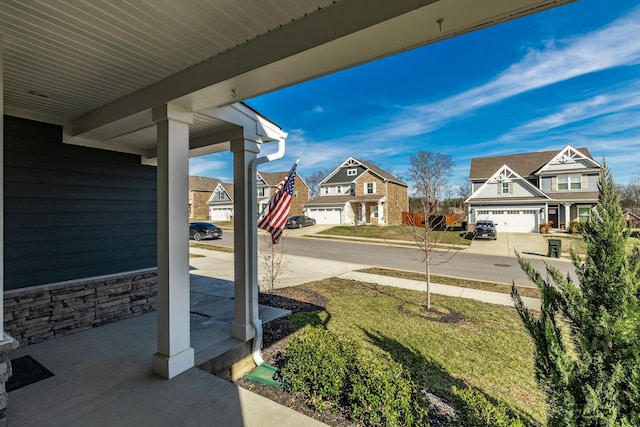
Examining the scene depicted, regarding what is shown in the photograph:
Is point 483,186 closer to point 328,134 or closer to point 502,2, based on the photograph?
point 328,134

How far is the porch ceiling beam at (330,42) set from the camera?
155cm

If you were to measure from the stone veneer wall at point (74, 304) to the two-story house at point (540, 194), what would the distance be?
23279 mm

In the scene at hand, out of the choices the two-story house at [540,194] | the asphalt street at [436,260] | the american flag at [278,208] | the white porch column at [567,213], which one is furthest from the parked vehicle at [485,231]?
the american flag at [278,208]

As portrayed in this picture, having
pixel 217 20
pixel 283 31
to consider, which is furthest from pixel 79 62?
pixel 283 31

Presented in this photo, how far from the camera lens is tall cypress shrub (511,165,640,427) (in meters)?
1.47

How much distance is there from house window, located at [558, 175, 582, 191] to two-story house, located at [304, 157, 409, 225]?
40.9 ft

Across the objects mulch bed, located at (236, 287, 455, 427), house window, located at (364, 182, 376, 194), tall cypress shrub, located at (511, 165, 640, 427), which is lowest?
mulch bed, located at (236, 287, 455, 427)

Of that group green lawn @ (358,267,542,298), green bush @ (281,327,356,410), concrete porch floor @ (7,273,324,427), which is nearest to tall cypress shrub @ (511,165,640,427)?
green bush @ (281,327,356,410)

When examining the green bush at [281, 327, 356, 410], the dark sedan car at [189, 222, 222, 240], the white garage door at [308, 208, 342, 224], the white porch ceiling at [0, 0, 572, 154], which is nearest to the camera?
the white porch ceiling at [0, 0, 572, 154]

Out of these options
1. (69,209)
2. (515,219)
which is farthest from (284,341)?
(515,219)

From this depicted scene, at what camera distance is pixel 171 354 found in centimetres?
303

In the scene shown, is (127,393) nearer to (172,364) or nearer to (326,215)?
(172,364)

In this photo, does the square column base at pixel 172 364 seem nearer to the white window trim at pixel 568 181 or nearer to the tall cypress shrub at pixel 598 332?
the tall cypress shrub at pixel 598 332

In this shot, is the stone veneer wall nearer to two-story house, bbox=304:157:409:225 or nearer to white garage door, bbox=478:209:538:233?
two-story house, bbox=304:157:409:225
